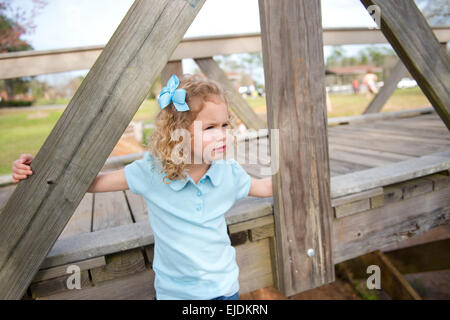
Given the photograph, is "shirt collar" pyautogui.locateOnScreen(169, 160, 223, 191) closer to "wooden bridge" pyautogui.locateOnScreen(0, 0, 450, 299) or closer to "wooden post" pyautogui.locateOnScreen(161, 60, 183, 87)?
"wooden bridge" pyautogui.locateOnScreen(0, 0, 450, 299)

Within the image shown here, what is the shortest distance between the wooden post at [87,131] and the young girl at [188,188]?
139 mm

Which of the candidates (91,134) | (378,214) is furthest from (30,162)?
(378,214)

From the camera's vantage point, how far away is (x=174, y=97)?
1058mm

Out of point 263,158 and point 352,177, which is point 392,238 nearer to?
point 352,177

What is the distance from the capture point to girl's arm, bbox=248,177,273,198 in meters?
1.35

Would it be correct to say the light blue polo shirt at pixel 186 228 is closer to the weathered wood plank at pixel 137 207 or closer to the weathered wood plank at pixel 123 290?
the weathered wood plank at pixel 123 290

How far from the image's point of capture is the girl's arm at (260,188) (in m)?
1.35

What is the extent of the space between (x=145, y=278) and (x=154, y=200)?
505mm

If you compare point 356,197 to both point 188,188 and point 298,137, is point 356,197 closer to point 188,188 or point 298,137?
point 298,137

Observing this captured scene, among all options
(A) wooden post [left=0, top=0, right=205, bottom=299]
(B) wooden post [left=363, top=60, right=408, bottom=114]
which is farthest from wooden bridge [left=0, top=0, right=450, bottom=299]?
(B) wooden post [left=363, top=60, right=408, bottom=114]

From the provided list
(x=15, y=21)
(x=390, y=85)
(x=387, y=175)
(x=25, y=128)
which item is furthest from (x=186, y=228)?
(x=25, y=128)

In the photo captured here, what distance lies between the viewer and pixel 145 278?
1.43 metres

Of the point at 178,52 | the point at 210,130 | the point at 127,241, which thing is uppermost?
the point at 178,52

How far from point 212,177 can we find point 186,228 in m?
0.22
